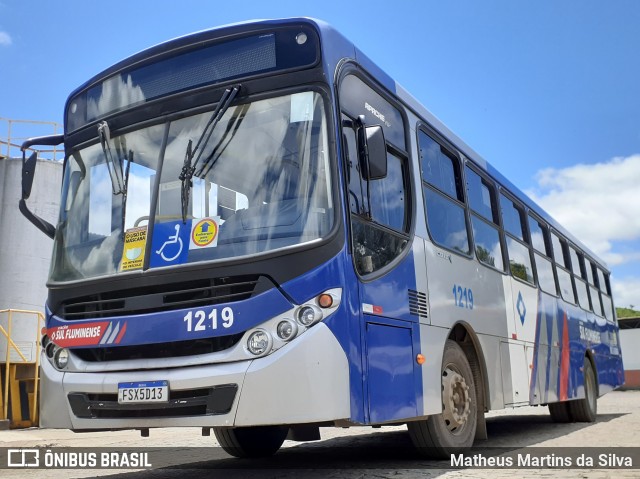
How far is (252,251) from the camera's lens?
4910 mm

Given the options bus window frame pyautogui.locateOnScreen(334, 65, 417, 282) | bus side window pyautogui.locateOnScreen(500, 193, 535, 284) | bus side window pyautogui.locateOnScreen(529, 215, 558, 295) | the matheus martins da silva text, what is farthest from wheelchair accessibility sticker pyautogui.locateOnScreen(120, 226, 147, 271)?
bus side window pyautogui.locateOnScreen(529, 215, 558, 295)

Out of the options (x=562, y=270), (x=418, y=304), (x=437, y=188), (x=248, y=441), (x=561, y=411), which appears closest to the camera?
(x=418, y=304)

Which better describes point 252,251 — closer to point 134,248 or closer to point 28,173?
point 134,248

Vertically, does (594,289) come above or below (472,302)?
above

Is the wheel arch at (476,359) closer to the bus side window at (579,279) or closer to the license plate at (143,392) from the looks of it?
the license plate at (143,392)

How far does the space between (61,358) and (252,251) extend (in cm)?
175

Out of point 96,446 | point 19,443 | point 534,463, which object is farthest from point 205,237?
point 19,443

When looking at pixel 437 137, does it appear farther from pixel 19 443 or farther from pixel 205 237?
pixel 19 443

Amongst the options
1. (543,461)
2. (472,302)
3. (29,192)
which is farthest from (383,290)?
(29,192)

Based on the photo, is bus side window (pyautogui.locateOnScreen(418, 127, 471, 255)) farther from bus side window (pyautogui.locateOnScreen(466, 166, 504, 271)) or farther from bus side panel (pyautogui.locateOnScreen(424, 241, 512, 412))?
bus side window (pyautogui.locateOnScreen(466, 166, 504, 271))

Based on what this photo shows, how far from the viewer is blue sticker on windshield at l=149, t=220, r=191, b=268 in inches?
202

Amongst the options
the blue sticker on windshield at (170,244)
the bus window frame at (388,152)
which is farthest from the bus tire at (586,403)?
the blue sticker on windshield at (170,244)

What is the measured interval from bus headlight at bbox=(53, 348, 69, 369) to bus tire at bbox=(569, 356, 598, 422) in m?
8.99

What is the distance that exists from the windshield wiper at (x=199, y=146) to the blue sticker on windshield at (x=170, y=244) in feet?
0.66
